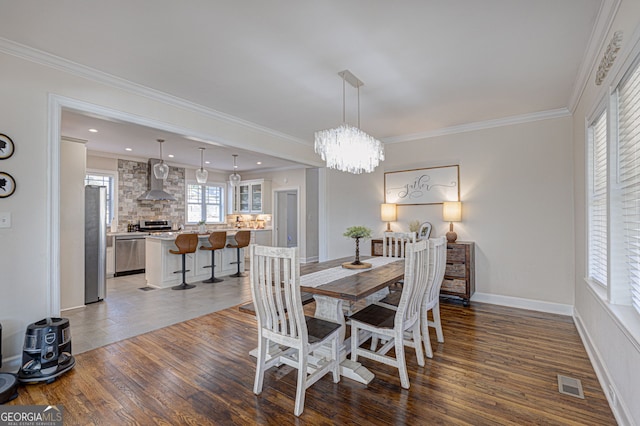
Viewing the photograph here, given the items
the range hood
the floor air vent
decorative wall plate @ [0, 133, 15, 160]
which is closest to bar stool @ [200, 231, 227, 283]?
the range hood

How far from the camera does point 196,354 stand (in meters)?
2.80

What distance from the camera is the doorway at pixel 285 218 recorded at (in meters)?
8.53

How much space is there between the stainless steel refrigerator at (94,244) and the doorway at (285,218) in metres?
4.39

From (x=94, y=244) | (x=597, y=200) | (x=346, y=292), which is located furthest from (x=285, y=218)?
(x=597, y=200)

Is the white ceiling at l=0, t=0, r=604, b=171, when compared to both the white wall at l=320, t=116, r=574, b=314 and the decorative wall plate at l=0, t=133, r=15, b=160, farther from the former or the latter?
the decorative wall plate at l=0, t=133, r=15, b=160

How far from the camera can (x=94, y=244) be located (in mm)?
4480

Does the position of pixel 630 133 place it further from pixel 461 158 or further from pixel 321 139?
pixel 461 158

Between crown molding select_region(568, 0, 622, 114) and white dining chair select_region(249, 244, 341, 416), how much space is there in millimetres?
2505

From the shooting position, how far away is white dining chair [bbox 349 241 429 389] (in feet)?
7.29

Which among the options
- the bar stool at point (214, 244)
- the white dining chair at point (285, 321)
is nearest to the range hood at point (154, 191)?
the bar stool at point (214, 244)

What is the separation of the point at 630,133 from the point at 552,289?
278 centimetres

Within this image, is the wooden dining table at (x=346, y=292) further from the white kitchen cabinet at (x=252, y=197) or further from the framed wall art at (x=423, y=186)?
the white kitchen cabinet at (x=252, y=197)

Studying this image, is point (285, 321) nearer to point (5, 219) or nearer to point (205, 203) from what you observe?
point (5, 219)

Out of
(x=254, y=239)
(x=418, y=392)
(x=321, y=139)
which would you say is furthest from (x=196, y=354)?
(x=254, y=239)
